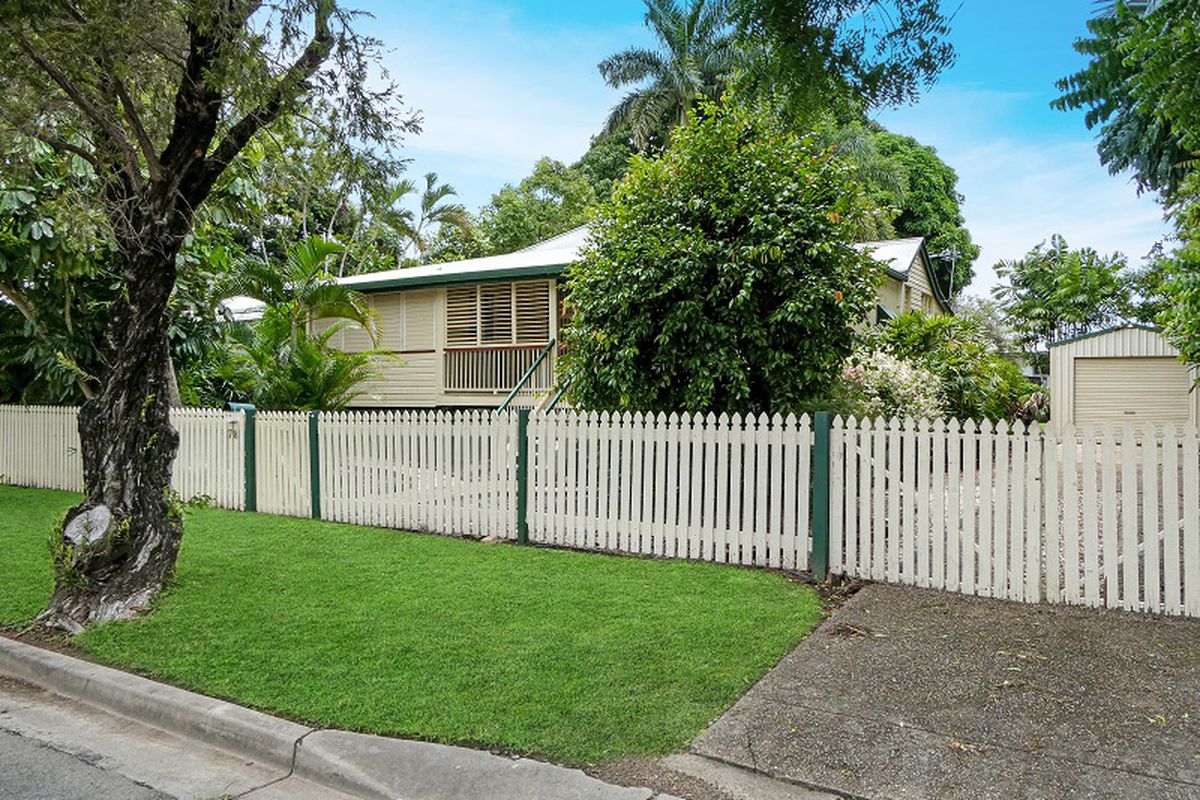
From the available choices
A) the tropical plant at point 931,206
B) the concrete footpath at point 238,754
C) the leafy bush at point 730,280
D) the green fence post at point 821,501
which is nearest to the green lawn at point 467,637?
the concrete footpath at point 238,754

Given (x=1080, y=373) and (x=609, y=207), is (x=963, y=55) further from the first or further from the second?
(x=1080, y=373)

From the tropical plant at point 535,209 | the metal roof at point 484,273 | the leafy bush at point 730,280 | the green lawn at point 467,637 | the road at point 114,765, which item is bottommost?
the road at point 114,765

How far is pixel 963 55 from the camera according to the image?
3.67 metres

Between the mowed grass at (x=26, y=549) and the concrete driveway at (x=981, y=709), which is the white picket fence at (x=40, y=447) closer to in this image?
the mowed grass at (x=26, y=549)

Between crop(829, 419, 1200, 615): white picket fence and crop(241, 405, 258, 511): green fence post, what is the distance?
24.2 ft

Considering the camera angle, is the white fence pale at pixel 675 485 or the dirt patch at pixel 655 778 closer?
the dirt patch at pixel 655 778

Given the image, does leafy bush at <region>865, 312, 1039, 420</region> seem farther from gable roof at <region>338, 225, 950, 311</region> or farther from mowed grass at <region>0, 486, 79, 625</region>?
mowed grass at <region>0, 486, 79, 625</region>

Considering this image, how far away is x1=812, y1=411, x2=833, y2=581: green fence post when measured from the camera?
6.96 metres

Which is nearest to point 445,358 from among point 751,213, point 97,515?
point 751,213

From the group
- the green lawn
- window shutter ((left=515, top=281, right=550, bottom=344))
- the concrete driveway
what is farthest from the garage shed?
the green lawn

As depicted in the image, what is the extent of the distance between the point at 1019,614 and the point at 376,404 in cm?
1394

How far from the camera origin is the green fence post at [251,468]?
427 inches

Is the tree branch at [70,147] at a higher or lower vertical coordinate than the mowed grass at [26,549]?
higher

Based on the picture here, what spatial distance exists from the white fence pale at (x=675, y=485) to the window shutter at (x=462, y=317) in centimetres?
800
